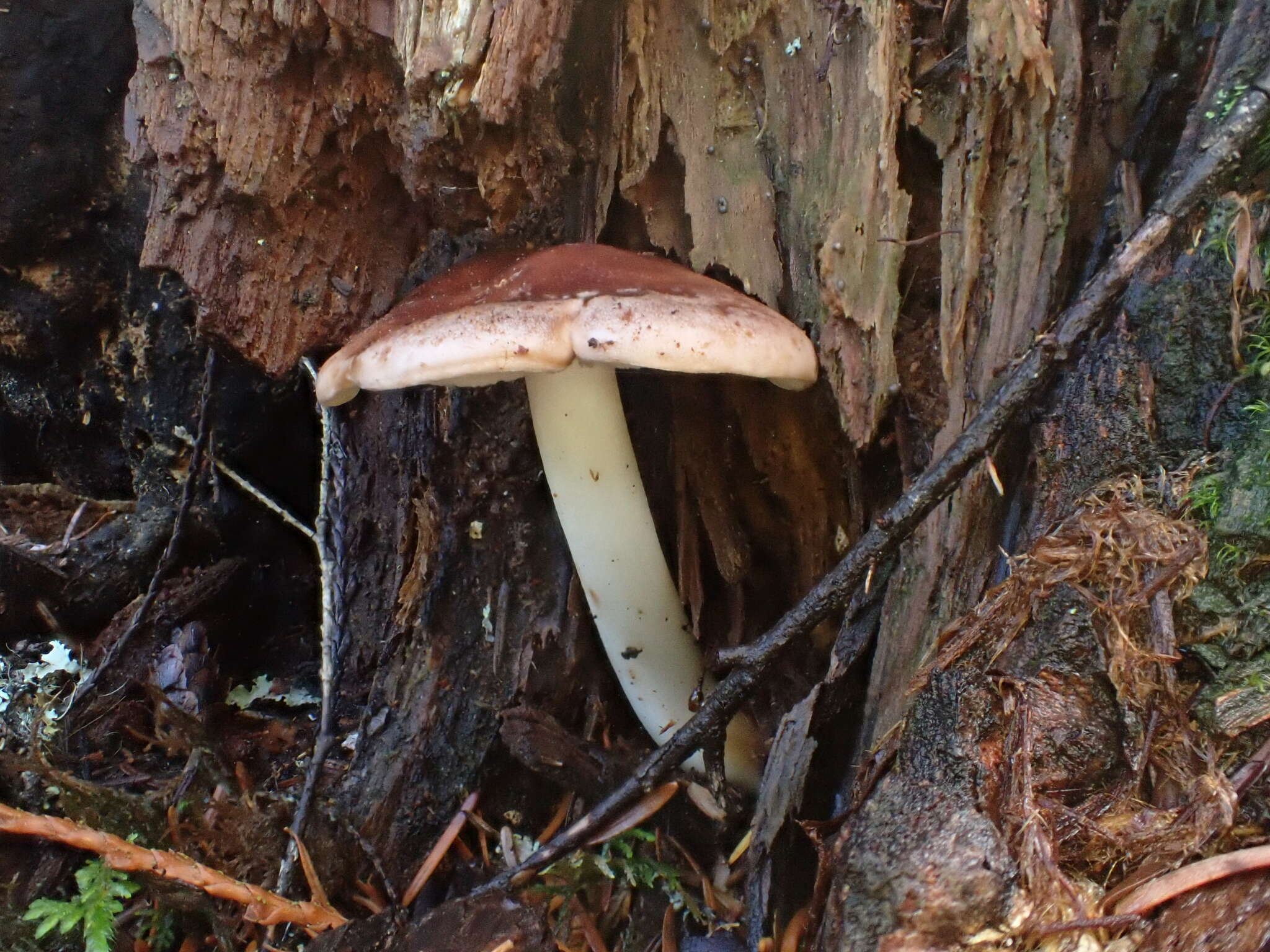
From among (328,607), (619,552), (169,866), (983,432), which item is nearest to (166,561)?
(328,607)

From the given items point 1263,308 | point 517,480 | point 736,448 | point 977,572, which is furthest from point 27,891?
point 1263,308

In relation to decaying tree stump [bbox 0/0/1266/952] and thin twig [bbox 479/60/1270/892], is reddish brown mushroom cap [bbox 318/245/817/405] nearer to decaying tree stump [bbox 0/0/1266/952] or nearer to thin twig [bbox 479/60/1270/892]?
decaying tree stump [bbox 0/0/1266/952]

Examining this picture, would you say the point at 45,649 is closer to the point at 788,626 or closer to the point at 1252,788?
the point at 788,626

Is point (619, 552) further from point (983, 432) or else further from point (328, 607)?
point (983, 432)

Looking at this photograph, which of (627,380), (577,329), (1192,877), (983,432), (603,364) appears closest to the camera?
(1192,877)

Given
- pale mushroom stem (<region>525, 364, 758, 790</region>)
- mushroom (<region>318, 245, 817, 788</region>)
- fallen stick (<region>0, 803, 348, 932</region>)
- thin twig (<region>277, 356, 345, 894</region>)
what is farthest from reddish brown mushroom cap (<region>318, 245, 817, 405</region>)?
fallen stick (<region>0, 803, 348, 932</region>)

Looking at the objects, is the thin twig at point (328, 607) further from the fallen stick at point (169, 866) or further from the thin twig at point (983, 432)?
the thin twig at point (983, 432)

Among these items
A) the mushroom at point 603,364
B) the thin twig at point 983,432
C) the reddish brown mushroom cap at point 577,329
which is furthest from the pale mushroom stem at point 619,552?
the thin twig at point 983,432
